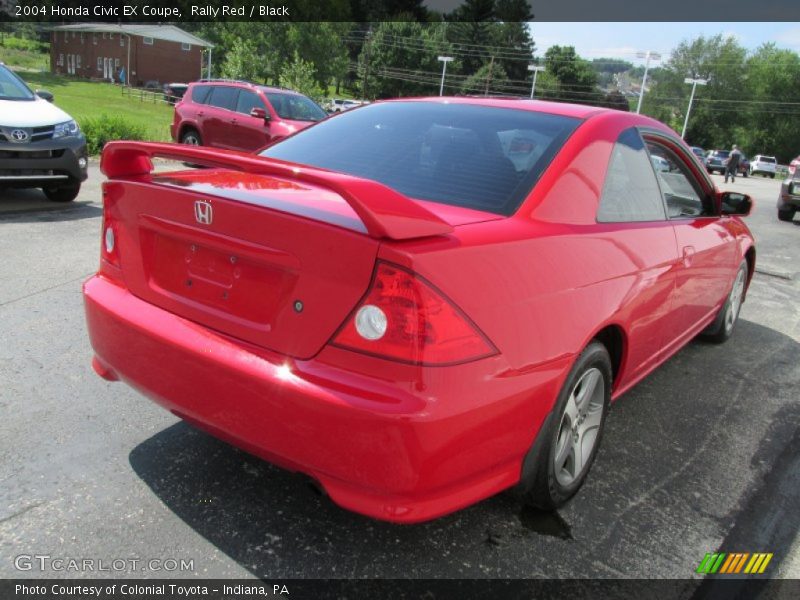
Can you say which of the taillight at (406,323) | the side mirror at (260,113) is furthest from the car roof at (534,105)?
the side mirror at (260,113)

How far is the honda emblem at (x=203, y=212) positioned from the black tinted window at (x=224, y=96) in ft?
38.7

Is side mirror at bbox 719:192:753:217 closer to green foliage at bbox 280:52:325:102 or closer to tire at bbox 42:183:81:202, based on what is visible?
tire at bbox 42:183:81:202

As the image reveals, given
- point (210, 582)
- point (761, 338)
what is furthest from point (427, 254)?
point (761, 338)

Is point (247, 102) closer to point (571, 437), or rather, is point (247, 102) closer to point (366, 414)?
point (571, 437)

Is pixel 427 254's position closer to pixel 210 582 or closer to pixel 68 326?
pixel 210 582

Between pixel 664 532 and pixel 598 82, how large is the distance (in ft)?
340

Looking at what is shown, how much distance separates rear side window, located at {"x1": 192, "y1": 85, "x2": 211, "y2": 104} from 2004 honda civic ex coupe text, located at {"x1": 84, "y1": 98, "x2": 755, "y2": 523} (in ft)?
38.8

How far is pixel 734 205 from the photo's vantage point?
4227 mm

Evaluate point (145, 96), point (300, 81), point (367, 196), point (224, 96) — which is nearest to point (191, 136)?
point (224, 96)

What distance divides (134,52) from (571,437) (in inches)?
2794

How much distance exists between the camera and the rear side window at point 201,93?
13.8 metres

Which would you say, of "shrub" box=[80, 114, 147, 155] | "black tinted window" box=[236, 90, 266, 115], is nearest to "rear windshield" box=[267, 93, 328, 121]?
"black tinted window" box=[236, 90, 266, 115]

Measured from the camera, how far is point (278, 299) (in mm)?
2049

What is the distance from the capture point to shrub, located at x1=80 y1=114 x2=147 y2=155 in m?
12.6
